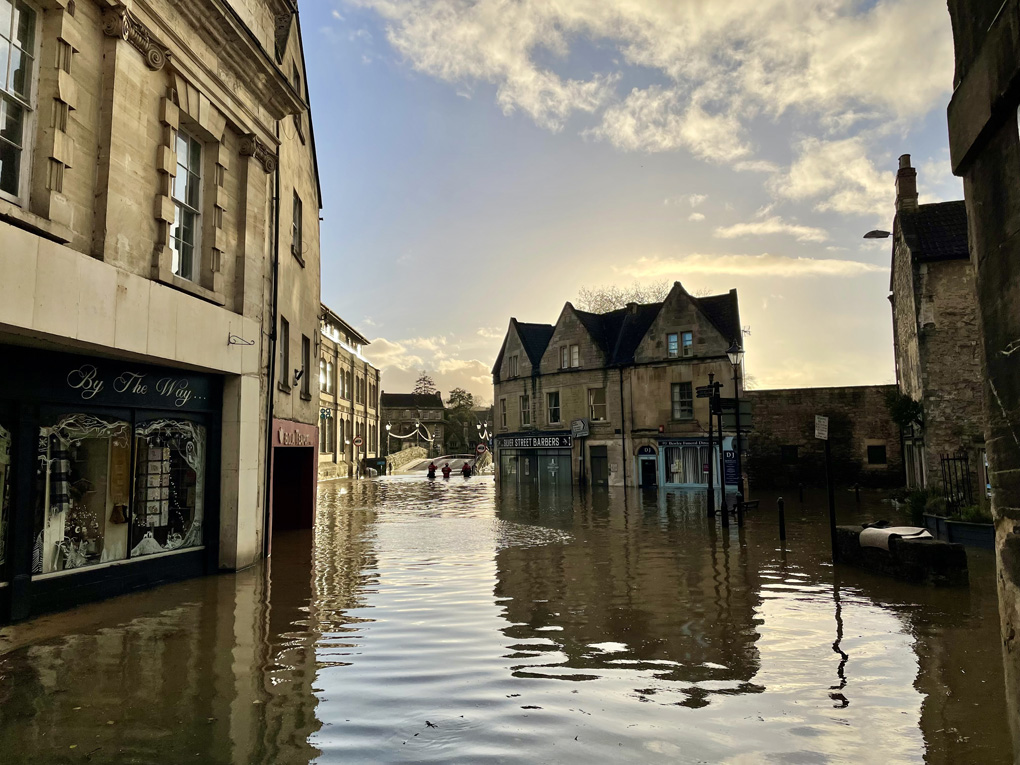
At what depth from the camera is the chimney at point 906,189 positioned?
25719mm

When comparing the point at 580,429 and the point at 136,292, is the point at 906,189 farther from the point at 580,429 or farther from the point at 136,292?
the point at 136,292

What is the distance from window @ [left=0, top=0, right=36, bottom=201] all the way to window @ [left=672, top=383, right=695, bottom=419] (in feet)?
105

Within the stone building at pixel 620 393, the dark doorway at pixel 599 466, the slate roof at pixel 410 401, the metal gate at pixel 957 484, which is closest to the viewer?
the metal gate at pixel 957 484

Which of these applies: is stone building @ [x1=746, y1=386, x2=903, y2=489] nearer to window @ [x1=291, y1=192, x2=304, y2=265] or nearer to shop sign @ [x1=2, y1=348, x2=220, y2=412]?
window @ [x1=291, y1=192, x2=304, y2=265]

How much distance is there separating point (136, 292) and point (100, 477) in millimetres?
2530

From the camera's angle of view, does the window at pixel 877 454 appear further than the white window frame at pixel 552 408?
No

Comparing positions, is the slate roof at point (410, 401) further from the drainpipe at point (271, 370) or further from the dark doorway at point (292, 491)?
the drainpipe at point (271, 370)

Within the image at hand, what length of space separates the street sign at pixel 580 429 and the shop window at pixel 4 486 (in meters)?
32.9

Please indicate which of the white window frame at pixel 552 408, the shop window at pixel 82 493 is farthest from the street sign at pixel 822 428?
the white window frame at pixel 552 408

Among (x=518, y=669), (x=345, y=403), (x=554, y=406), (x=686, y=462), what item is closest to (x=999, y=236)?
(x=518, y=669)

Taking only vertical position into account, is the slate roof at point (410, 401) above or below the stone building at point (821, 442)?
above

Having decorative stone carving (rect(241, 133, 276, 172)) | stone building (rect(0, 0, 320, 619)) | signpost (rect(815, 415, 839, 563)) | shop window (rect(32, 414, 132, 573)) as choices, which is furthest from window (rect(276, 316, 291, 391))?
signpost (rect(815, 415, 839, 563))

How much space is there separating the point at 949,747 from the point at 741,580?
19.9 ft

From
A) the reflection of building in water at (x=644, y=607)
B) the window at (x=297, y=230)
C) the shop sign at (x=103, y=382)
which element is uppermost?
the window at (x=297, y=230)
